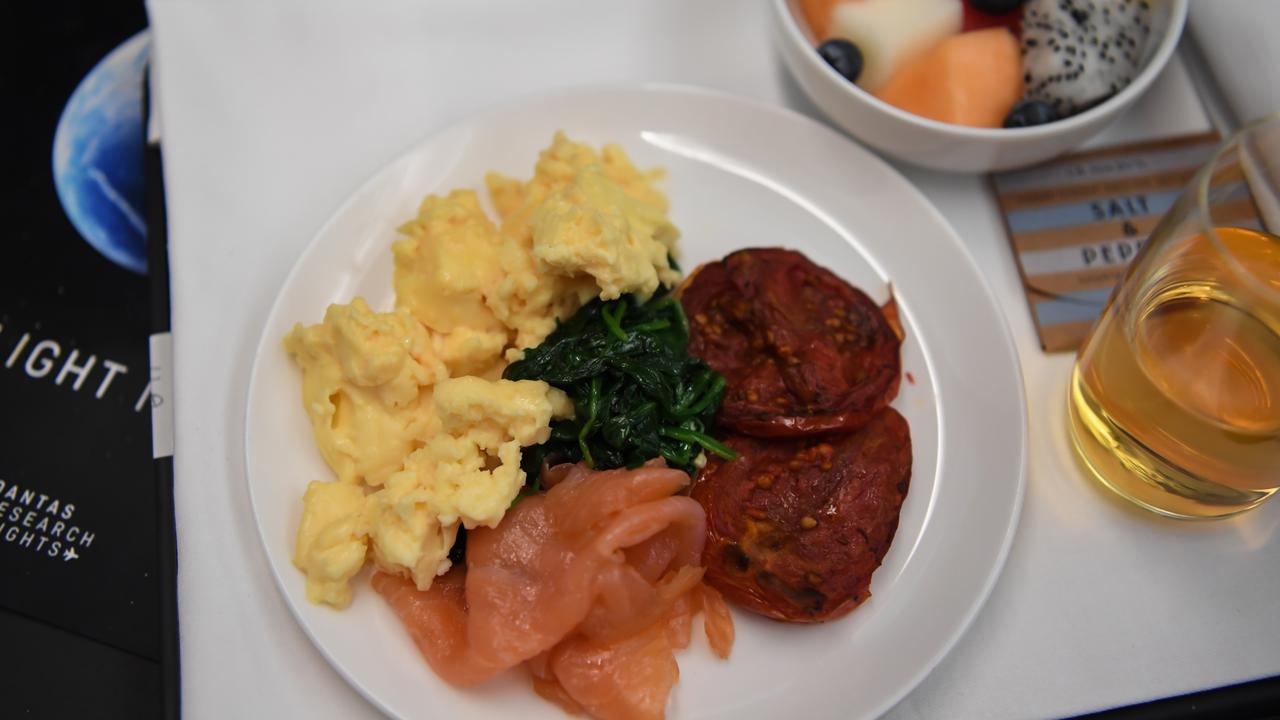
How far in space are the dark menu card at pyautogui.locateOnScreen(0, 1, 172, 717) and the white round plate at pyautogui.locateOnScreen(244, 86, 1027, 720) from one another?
0.62 meters

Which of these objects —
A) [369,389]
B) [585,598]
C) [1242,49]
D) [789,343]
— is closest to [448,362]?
[369,389]

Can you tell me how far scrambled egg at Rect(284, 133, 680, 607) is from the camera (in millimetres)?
1845

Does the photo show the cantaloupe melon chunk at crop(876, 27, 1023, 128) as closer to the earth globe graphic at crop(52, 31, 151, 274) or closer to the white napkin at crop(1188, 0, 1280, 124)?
the white napkin at crop(1188, 0, 1280, 124)

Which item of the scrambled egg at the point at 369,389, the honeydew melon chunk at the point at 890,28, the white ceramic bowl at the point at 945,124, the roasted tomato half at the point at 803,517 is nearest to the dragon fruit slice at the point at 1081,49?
the white ceramic bowl at the point at 945,124

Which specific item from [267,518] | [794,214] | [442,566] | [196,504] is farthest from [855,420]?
[196,504]

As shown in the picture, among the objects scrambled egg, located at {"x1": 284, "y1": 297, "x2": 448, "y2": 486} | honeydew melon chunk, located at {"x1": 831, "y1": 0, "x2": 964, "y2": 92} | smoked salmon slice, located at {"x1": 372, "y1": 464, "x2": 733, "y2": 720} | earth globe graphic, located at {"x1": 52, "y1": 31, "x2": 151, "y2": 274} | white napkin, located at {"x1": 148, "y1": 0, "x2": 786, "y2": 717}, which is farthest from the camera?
earth globe graphic, located at {"x1": 52, "y1": 31, "x2": 151, "y2": 274}

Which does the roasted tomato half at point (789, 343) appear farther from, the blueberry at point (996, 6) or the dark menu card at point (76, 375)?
the dark menu card at point (76, 375)

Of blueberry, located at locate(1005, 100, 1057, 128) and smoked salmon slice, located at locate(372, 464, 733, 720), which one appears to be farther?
blueberry, located at locate(1005, 100, 1057, 128)

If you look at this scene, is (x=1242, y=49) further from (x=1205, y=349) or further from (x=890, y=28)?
(x=1205, y=349)

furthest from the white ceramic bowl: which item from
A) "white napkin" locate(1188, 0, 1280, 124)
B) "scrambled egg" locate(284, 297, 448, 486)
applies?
"scrambled egg" locate(284, 297, 448, 486)

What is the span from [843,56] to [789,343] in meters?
0.89

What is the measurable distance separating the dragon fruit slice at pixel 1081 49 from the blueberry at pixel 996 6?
6 cm

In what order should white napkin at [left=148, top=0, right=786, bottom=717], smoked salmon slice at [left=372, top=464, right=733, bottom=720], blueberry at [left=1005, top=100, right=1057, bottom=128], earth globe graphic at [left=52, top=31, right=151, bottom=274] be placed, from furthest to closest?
earth globe graphic at [left=52, top=31, right=151, bottom=274] → blueberry at [left=1005, top=100, right=1057, bottom=128] → white napkin at [left=148, top=0, right=786, bottom=717] → smoked salmon slice at [left=372, top=464, right=733, bottom=720]

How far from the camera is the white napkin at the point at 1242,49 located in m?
2.43
